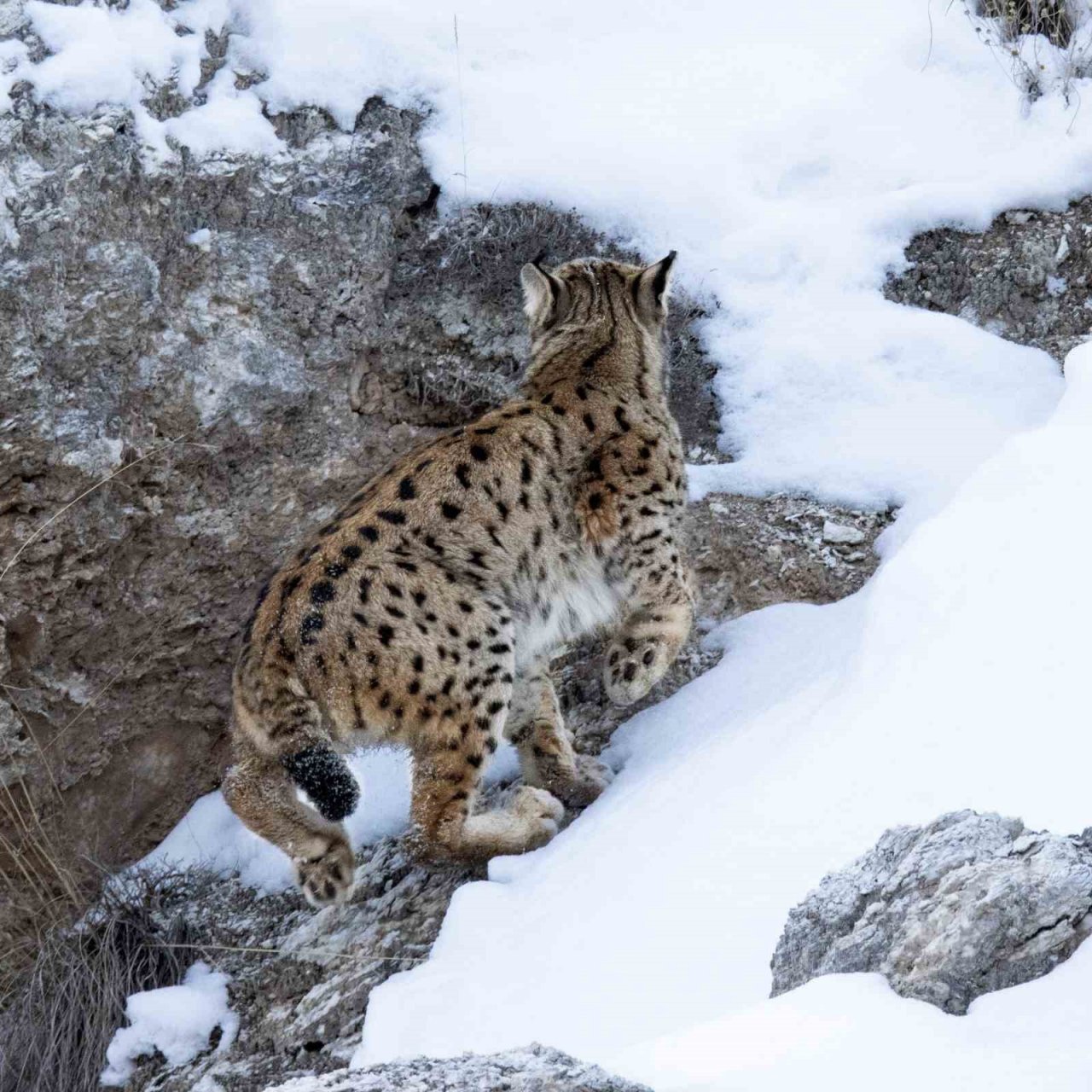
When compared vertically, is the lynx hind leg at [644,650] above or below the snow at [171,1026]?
above

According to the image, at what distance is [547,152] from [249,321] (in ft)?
5.05

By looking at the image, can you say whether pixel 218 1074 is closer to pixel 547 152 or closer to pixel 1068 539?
pixel 1068 539

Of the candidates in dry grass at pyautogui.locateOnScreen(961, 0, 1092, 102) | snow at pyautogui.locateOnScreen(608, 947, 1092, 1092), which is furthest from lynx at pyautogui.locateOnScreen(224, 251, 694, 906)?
dry grass at pyautogui.locateOnScreen(961, 0, 1092, 102)

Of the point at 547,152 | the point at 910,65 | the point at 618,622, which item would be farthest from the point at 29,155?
the point at 910,65

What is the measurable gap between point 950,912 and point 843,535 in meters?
3.35

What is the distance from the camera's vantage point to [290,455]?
655cm

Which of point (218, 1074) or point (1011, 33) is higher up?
point (1011, 33)

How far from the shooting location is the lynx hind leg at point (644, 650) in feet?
18.1

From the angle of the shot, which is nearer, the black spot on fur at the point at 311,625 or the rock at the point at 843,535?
the black spot on fur at the point at 311,625

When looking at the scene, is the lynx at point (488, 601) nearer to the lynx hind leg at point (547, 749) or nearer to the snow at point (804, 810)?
the lynx hind leg at point (547, 749)

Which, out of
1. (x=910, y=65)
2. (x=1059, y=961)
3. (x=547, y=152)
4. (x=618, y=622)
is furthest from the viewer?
(x=910, y=65)

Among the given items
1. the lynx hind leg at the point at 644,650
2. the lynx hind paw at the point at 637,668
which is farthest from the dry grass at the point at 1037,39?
the lynx hind paw at the point at 637,668

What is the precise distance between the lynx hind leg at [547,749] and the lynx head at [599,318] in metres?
1.16

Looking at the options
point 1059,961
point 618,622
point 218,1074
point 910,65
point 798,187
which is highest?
point 910,65
